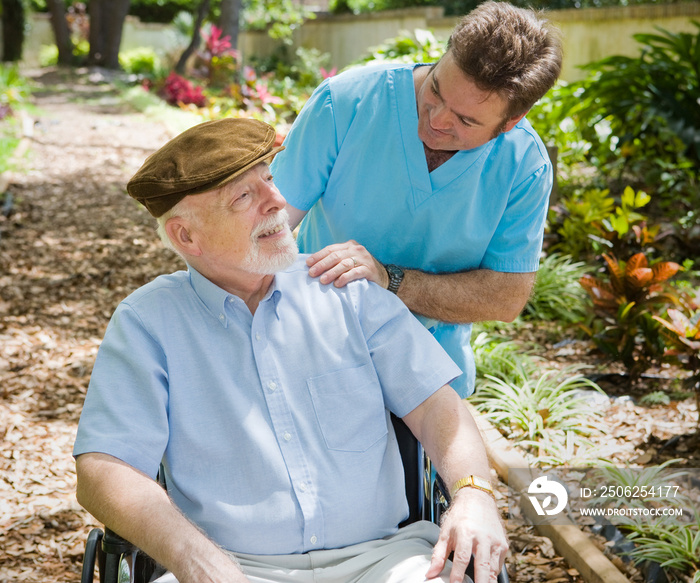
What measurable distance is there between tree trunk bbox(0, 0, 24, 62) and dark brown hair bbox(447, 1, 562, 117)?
2643cm

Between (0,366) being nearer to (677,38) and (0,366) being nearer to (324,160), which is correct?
(324,160)

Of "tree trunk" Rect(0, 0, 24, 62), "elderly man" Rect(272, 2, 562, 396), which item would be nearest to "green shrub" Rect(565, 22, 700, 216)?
"elderly man" Rect(272, 2, 562, 396)

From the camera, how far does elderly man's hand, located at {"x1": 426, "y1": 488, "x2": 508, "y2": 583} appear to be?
1628 millimetres

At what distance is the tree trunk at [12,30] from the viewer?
24.3 meters

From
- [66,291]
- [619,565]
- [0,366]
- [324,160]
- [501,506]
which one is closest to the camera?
[324,160]

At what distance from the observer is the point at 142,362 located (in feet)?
5.88

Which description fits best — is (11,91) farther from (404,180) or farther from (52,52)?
(52,52)

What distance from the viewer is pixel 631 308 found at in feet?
12.6

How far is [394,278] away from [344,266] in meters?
0.19

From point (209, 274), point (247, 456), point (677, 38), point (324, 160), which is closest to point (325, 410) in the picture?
point (247, 456)

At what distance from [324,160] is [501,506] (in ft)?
5.24

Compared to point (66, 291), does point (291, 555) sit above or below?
above

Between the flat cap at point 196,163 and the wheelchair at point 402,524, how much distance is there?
0.73 metres

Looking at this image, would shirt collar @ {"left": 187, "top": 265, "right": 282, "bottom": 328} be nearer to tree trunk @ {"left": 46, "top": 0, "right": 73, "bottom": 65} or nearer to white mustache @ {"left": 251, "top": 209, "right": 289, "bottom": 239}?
white mustache @ {"left": 251, "top": 209, "right": 289, "bottom": 239}
